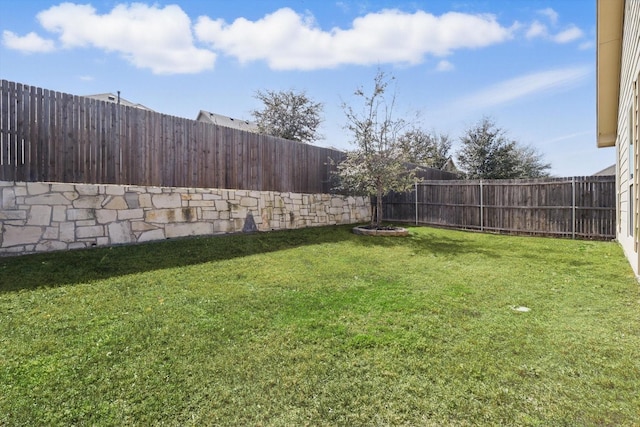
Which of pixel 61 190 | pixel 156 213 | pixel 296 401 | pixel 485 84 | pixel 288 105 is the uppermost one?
pixel 288 105

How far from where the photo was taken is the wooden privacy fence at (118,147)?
4516 millimetres

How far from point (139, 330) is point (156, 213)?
3783 millimetres

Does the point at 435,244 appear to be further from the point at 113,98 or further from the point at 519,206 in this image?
the point at 113,98

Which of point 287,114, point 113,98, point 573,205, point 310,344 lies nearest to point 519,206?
point 573,205

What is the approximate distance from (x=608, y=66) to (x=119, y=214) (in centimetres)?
958

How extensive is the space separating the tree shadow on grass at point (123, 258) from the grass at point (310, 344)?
41mm

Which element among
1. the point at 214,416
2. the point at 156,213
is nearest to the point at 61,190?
the point at 156,213

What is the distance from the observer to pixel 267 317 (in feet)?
9.46

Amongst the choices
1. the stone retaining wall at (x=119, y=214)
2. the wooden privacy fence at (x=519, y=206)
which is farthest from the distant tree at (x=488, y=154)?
the stone retaining wall at (x=119, y=214)

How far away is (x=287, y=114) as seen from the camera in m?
15.9

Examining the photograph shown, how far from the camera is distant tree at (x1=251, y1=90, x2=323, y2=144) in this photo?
15.9 metres

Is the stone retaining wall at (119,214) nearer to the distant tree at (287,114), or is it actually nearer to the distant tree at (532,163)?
the distant tree at (287,114)

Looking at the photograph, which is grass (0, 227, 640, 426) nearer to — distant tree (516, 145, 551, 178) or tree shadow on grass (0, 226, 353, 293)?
tree shadow on grass (0, 226, 353, 293)

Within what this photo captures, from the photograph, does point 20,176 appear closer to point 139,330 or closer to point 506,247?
point 139,330
